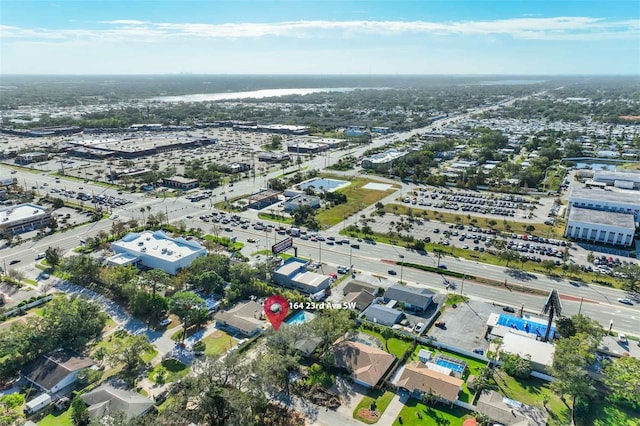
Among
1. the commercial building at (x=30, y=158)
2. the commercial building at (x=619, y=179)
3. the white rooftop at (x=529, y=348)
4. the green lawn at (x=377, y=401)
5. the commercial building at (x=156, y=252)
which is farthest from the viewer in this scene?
the commercial building at (x=30, y=158)

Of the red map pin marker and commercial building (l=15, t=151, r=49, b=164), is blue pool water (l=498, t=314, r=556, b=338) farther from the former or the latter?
commercial building (l=15, t=151, r=49, b=164)

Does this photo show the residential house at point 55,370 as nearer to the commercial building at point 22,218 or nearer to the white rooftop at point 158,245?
the white rooftop at point 158,245

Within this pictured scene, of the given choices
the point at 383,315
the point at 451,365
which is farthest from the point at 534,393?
the point at 383,315

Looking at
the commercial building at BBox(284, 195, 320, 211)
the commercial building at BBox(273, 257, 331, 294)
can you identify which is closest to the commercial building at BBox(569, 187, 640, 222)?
the commercial building at BBox(284, 195, 320, 211)

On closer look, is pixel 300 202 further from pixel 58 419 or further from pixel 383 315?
pixel 58 419

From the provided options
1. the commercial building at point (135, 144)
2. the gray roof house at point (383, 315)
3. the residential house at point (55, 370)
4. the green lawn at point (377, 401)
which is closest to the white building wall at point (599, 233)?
the gray roof house at point (383, 315)

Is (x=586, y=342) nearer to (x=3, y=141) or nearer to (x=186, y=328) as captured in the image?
(x=186, y=328)
